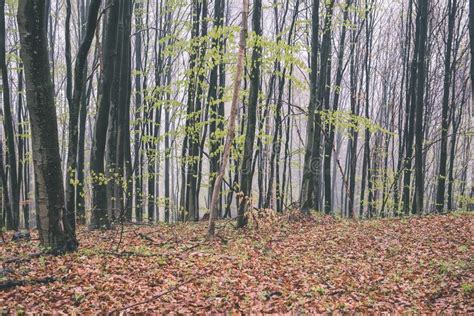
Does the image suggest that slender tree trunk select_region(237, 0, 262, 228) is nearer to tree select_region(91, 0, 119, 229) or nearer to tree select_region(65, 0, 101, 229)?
tree select_region(91, 0, 119, 229)

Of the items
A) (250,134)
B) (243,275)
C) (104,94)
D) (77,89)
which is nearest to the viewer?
(243,275)

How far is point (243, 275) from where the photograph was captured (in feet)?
23.3

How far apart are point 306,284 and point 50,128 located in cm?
515

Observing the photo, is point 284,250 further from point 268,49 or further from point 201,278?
point 268,49

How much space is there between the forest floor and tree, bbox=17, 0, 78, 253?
604mm

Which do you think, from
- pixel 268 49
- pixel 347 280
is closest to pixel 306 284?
pixel 347 280

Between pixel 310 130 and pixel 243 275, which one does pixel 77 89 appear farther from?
pixel 310 130

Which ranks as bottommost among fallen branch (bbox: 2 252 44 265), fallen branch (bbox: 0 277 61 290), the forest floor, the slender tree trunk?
the forest floor

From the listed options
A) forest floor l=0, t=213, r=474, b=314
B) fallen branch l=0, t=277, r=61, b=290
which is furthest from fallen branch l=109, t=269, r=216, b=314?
fallen branch l=0, t=277, r=61, b=290

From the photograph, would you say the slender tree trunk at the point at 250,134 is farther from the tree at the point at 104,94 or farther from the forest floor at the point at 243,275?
the tree at the point at 104,94

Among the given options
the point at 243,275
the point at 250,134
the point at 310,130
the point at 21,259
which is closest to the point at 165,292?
the point at 243,275

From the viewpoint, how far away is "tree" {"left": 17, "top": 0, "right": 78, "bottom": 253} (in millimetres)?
6199

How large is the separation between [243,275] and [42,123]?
437 centimetres

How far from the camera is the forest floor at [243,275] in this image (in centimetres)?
552
